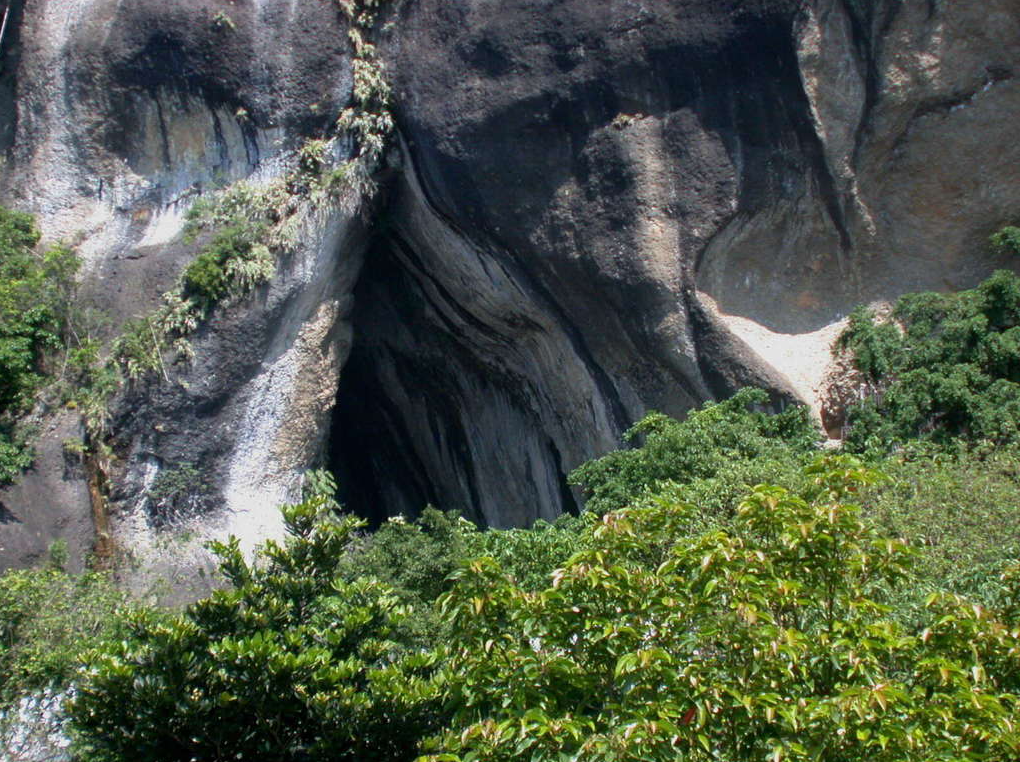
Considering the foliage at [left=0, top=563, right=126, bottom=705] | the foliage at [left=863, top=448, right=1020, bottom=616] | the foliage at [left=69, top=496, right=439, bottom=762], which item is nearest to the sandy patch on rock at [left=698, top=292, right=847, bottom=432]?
the foliage at [left=863, top=448, right=1020, bottom=616]

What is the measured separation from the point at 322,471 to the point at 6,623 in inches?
190

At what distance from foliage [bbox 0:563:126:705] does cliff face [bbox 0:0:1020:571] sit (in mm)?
1861

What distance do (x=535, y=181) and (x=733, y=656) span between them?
8.20 m

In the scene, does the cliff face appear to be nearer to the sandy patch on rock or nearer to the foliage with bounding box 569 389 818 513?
the sandy patch on rock

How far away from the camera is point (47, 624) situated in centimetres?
845

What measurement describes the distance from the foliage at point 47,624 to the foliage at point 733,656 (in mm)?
3542

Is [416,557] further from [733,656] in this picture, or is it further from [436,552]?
[733,656]

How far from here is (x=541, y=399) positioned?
13.4m

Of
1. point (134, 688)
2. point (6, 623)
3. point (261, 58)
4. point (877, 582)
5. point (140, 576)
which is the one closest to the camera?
point (134, 688)

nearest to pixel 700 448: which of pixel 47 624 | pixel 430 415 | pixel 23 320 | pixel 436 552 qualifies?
pixel 436 552

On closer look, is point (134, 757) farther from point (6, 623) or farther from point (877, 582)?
point (877, 582)

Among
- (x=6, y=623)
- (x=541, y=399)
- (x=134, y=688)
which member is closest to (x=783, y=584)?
(x=134, y=688)

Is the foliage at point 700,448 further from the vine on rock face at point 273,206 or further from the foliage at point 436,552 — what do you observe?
the vine on rock face at point 273,206

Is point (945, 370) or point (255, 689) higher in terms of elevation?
point (945, 370)
